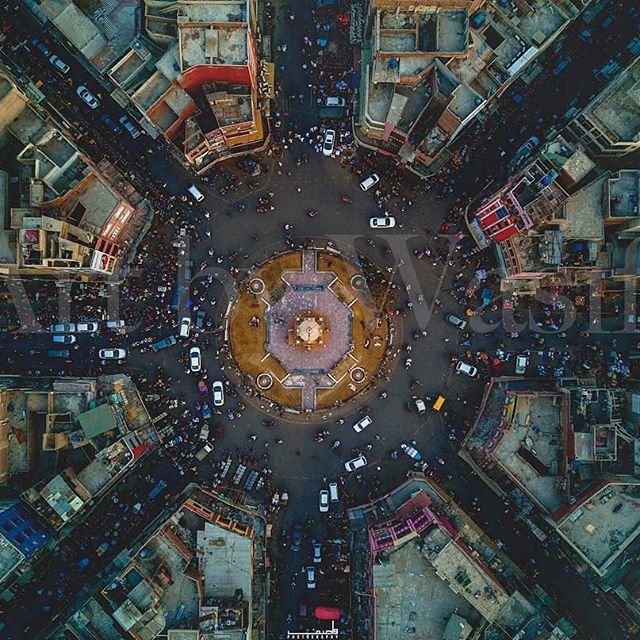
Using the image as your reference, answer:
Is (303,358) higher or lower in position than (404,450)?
higher

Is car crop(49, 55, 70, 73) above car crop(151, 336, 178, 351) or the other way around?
above

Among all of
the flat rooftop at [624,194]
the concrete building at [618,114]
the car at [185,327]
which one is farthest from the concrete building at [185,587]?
the concrete building at [618,114]

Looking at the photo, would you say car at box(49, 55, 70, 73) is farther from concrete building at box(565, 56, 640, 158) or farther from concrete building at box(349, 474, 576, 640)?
concrete building at box(349, 474, 576, 640)

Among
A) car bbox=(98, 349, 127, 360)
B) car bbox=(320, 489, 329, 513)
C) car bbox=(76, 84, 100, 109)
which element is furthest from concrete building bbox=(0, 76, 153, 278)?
car bbox=(320, 489, 329, 513)

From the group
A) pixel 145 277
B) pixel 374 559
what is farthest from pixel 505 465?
pixel 145 277

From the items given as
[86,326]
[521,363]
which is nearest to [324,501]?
[521,363]

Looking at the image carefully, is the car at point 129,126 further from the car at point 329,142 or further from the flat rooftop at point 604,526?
the flat rooftop at point 604,526

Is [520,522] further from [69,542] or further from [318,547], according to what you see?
[69,542]
